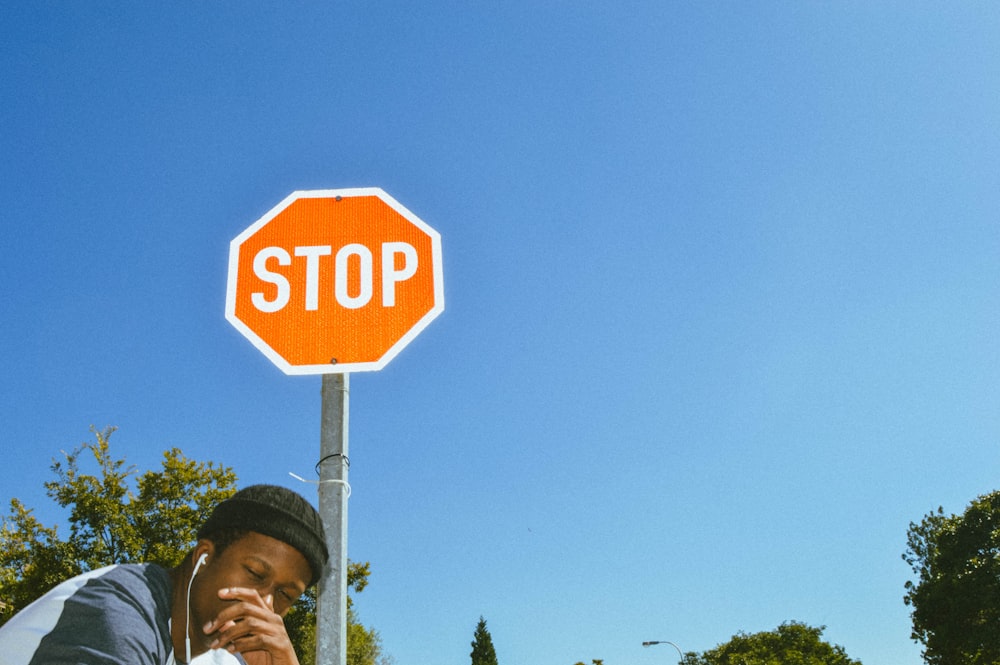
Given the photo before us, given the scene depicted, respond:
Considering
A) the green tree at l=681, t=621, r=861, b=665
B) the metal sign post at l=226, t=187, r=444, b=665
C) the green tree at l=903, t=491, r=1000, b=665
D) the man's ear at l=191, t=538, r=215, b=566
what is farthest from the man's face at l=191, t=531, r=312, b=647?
the green tree at l=681, t=621, r=861, b=665

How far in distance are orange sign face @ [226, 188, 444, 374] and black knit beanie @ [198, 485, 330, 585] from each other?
38.1 inches

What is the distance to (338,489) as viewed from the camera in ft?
10.5

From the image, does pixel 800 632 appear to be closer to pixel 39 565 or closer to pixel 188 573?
pixel 39 565

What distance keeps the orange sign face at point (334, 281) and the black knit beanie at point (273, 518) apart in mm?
969

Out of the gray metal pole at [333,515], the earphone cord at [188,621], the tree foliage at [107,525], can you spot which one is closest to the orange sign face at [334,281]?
the gray metal pole at [333,515]

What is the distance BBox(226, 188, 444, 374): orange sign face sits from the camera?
3598 millimetres

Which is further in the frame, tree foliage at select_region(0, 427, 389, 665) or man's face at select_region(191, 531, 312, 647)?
tree foliage at select_region(0, 427, 389, 665)

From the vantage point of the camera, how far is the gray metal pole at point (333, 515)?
2951 mm

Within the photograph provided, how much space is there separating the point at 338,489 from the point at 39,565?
89.5ft

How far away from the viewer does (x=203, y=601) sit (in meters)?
2.46

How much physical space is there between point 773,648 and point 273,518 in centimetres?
→ 9041

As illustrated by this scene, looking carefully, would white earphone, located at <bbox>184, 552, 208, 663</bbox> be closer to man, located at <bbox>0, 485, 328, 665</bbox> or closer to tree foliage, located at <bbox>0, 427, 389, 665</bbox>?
man, located at <bbox>0, 485, 328, 665</bbox>

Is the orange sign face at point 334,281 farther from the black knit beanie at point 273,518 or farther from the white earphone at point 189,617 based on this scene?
the white earphone at point 189,617

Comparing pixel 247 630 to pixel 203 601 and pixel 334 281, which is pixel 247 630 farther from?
pixel 334 281
